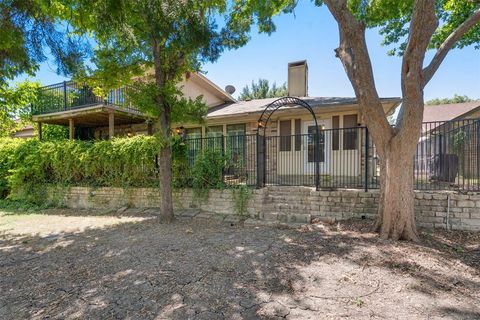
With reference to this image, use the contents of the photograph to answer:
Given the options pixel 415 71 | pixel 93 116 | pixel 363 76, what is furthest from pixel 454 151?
pixel 93 116

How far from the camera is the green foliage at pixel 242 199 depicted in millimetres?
6840

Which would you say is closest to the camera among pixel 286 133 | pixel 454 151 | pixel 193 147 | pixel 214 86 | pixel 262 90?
pixel 454 151

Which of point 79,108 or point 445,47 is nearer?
point 445,47

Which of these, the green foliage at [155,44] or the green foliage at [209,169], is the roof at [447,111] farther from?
the green foliage at [155,44]

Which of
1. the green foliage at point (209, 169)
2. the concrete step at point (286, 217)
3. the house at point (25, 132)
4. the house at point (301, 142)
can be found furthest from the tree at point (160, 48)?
the house at point (25, 132)

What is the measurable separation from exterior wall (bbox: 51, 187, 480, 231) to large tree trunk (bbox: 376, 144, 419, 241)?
115cm

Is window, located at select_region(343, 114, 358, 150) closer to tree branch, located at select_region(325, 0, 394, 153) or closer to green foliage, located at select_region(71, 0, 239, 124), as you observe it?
tree branch, located at select_region(325, 0, 394, 153)

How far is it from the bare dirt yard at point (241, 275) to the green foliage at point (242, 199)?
3.59ft

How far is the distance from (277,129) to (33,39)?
757 cm

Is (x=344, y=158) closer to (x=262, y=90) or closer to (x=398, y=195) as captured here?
(x=398, y=195)

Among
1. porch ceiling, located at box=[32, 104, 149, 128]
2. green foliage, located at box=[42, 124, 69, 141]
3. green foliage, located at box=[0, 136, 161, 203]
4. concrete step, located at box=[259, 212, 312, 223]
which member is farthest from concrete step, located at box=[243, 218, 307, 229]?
green foliage, located at box=[42, 124, 69, 141]

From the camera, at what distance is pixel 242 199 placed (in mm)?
6848

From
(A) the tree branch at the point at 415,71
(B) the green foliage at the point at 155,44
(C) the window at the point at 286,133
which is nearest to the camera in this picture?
(A) the tree branch at the point at 415,71

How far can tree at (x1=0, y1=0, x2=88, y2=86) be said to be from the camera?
484 centimetres
